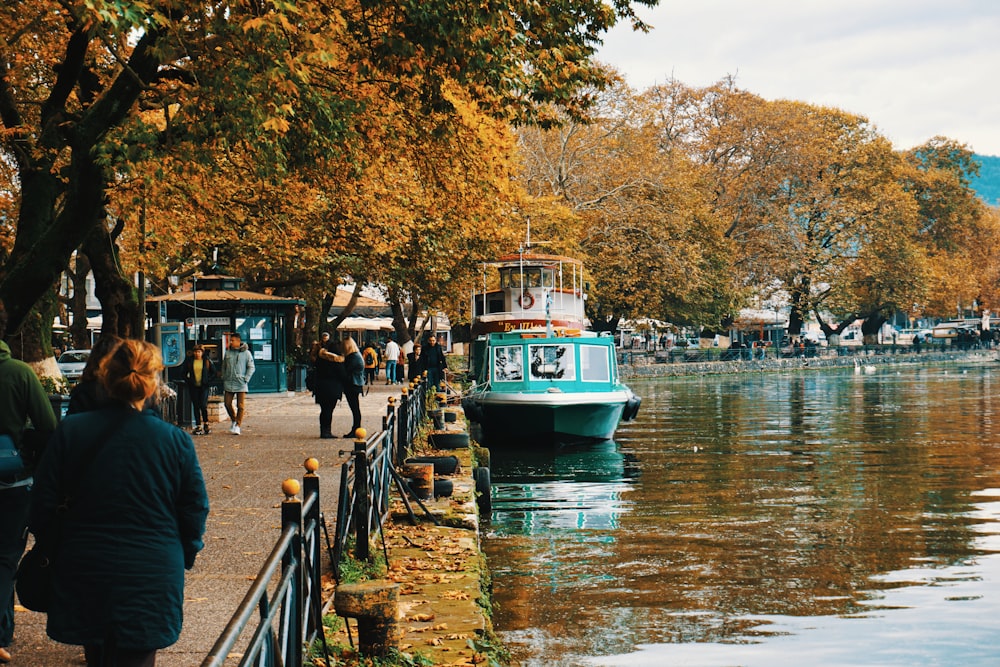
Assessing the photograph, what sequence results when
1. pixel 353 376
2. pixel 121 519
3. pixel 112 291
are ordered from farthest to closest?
pixel 112 291 → pixel 353 376 → pixel 121 519

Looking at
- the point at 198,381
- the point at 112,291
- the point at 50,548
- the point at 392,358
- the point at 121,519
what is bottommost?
the point at 50,548

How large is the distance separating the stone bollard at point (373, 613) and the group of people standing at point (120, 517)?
2.26 m

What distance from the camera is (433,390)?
31.2 m

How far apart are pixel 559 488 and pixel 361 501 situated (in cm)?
1212

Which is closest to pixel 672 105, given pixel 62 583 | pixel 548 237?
pixel 548 237

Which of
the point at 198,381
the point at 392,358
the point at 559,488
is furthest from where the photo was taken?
the point at 392,358

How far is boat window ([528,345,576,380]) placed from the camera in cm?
2908

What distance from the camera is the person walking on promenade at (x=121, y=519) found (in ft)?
14.2

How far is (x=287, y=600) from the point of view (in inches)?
212

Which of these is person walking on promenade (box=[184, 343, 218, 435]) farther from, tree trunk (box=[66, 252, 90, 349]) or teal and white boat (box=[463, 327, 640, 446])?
tree trunk (box=[66, 252, 90, 349])

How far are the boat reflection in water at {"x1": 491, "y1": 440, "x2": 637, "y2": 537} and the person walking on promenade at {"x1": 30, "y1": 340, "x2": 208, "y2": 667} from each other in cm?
1126

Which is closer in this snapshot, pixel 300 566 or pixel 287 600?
pixel 287 600

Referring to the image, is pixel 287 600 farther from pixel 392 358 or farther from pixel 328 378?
pixel 392 358

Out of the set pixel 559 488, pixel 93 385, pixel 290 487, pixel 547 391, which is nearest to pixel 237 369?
pixel 559 488
